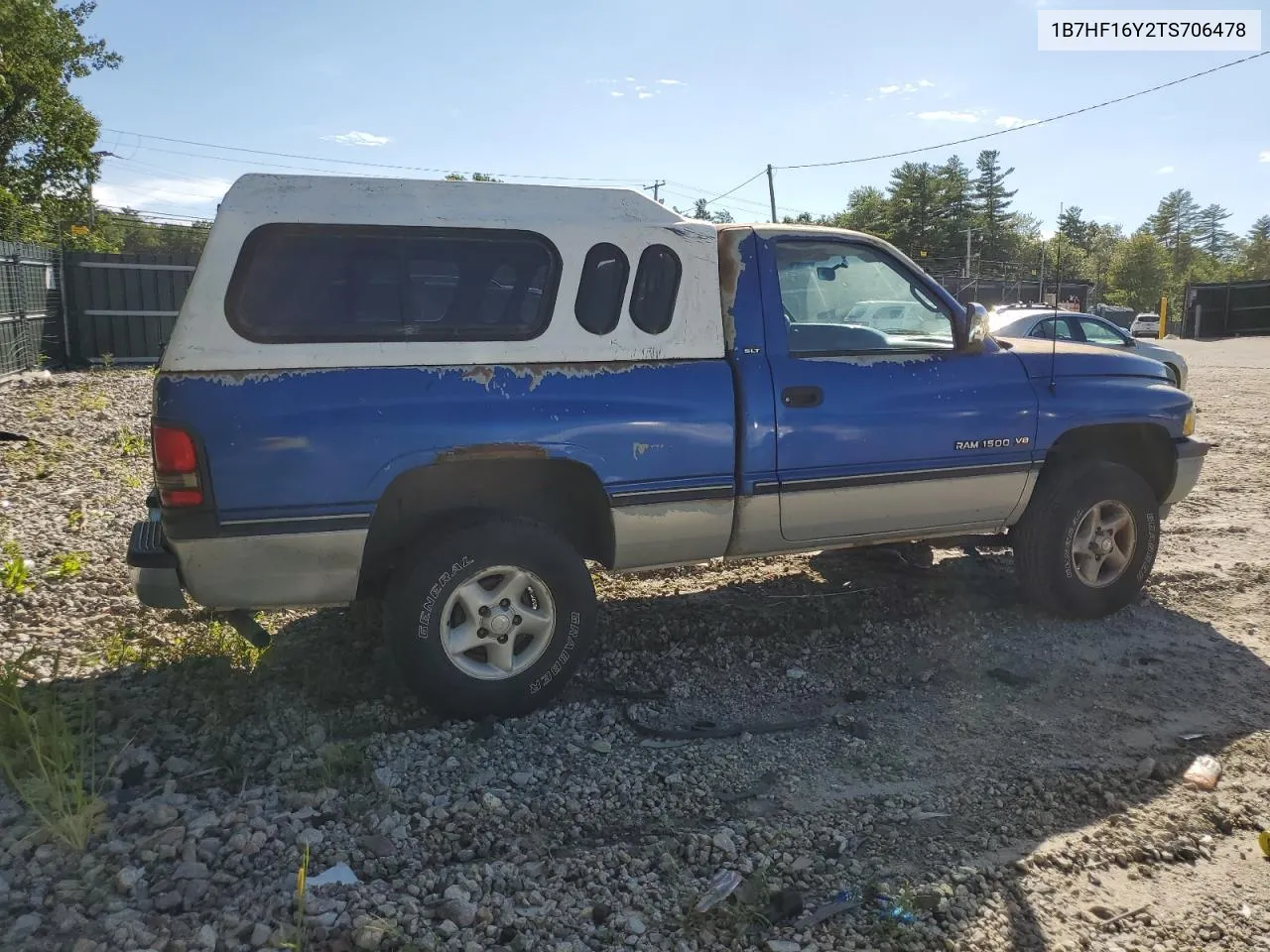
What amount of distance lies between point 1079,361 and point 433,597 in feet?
11.4

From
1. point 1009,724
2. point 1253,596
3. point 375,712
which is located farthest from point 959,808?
point 1253,596

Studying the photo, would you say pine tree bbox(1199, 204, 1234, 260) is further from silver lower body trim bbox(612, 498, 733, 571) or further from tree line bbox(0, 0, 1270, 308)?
silver lower body trim bbox(612, 498, 733, 571)

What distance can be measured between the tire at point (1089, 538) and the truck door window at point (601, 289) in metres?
2.52

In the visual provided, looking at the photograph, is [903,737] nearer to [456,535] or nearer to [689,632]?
[689,632]

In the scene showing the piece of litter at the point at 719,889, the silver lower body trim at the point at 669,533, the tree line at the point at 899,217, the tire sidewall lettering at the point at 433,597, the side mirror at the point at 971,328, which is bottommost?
the piece of litter at the point at 719,889

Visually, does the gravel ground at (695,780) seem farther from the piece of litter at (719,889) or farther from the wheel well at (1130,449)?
the wheel well at (1130,449)

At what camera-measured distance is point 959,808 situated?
11.2ft

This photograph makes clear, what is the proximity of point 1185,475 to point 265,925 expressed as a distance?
197 inches

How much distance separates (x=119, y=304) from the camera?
17359 millimetres

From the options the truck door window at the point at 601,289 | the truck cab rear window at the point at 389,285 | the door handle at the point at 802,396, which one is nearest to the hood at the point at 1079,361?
the door handle at the point at 802,396

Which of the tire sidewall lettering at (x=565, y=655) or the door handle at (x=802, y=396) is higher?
the door handle at (x=802, y=396)

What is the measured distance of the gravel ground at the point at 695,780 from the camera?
2758 mm

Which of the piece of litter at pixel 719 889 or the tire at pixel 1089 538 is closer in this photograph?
the piece of litter at pixel 719 889

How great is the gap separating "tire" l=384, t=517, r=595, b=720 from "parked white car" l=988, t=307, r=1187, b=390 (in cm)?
843
